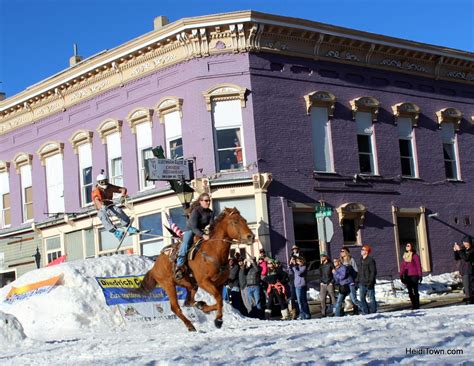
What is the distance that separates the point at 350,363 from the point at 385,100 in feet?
80.0

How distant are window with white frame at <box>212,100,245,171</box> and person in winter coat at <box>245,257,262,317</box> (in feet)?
27.3

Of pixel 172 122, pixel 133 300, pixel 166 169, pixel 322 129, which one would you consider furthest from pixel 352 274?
pixel 172 122

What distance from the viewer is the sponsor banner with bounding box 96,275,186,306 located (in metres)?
18.5

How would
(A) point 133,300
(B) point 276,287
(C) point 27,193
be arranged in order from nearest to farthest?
(A) point 133,300
(B) point 276,287
(C) point 27,193

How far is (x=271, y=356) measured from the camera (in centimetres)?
965

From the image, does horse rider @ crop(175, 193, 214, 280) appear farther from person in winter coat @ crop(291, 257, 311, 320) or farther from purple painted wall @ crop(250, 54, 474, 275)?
purple painted wall @ crop(250, 54, 474, 275)

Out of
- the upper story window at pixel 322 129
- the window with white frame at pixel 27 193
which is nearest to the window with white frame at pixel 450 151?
the upper story window at pixel 322 129

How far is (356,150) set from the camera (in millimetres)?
30781

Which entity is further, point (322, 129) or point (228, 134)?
point (322, 129)

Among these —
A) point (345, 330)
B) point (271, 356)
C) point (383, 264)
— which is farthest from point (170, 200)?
point (271, 356)

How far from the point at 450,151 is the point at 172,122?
469 inches

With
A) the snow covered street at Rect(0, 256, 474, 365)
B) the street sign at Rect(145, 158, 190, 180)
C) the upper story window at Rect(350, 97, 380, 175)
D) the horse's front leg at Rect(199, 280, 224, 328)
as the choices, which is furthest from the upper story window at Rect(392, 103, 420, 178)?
the horse's front leg at Rect(199, 280, 224, 328)

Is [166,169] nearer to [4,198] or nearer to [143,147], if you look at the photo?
[143,147]

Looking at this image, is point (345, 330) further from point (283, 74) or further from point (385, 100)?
point (385, 100)
